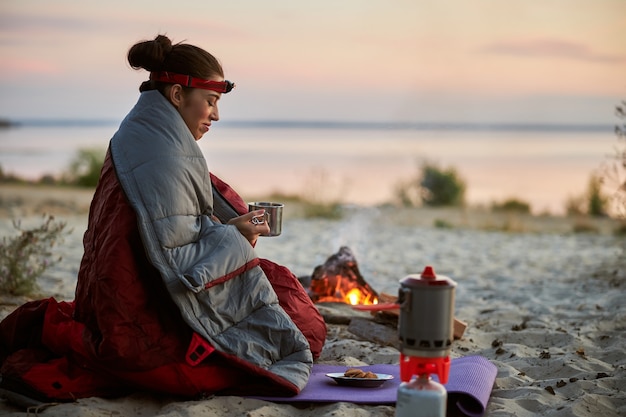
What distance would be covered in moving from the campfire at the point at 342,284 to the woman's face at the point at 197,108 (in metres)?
2.14

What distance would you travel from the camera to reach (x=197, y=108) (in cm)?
418

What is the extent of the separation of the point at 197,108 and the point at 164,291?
3.05ft

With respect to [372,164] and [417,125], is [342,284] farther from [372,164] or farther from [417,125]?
[417,125]

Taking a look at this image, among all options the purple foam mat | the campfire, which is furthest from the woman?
the campfire

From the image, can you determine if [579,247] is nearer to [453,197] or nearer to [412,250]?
[412,250]

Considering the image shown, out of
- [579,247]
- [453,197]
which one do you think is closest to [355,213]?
[453,197]

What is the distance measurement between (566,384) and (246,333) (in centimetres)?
170

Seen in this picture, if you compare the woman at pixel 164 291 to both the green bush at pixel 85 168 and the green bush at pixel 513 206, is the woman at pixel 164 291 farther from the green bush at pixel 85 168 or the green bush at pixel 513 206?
the green bush at pixel 85 168

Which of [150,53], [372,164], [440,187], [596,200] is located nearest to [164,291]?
[150,53]

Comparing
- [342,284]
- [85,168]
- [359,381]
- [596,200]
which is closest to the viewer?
[359,381]

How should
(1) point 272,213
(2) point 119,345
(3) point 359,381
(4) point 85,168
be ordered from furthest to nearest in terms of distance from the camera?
1. (4) point 85,168
2. (1) point 272,213
3. (3) point 359,381
4. (2) point 119,345

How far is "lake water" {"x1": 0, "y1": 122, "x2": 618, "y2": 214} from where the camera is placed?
16.4 metres

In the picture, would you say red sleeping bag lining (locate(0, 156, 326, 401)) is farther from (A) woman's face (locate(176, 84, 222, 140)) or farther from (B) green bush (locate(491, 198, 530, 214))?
(B) green bush (locate(491, 198, 530, 214))

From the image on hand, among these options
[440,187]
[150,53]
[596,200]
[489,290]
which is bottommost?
[489,290]
